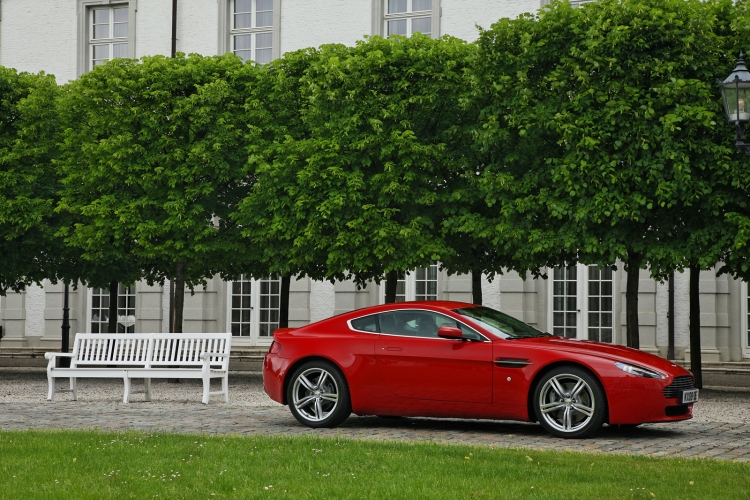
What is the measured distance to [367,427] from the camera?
472 inches

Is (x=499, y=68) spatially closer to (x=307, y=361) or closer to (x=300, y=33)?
(x=307, y=361)

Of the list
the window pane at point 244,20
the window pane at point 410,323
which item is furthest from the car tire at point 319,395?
the window pane at point 244,20

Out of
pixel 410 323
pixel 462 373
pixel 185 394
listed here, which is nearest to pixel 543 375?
pixel 462 373

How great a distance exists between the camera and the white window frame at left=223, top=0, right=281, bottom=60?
3219 cm

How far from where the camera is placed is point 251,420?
1289 centimetres

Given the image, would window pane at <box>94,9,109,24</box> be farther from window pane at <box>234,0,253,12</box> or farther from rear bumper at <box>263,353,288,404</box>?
rear bumper at <box>263,353,288,404</box>

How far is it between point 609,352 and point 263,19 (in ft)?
78.3

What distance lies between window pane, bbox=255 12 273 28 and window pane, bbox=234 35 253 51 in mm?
464

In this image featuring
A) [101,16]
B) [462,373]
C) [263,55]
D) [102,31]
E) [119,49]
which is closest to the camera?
[462,373]

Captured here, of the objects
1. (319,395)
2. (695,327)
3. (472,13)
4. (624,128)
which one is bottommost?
(319,395)

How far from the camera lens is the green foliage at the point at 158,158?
2102cm

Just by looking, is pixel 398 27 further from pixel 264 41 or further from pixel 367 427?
pixel 367 427

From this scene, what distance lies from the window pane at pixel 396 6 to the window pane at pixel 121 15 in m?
8.57

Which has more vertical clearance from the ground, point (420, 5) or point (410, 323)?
point (420, 5)
